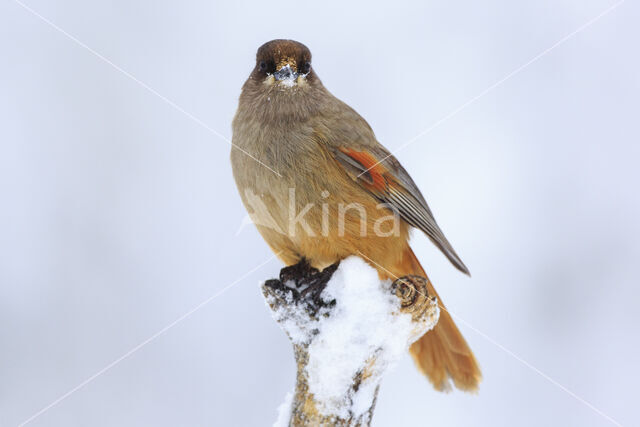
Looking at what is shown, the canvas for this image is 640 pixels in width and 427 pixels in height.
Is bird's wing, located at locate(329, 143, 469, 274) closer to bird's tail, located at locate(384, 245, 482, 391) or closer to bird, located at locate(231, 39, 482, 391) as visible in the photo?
bird, located at locate(231, 39, 482, 391)

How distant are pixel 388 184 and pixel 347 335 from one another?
1.47 metres

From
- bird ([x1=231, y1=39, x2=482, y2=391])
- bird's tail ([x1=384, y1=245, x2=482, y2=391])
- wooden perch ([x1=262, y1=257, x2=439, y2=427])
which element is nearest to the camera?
wooden perch ([x1=262, y1=257, x2=439, y2=427])

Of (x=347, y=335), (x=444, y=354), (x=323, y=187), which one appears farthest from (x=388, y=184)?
(x=347, y=335)

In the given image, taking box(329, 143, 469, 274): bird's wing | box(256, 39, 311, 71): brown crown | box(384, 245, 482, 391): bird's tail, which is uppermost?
box(256, 39, 311, 71): brown crown

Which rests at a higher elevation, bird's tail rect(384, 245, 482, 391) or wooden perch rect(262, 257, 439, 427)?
wooden perch rect(262, 257, 439, 427)

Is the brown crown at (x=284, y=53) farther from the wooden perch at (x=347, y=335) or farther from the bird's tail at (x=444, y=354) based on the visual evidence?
the wooden perch at (x=347, y=335)

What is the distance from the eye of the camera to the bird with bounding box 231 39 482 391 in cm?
383

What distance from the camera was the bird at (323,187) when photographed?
3830mm

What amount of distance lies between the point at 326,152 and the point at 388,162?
1.77 feet

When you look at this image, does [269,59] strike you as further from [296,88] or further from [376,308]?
[376,308]

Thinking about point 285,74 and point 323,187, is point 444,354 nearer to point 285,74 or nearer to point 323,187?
point 323,187

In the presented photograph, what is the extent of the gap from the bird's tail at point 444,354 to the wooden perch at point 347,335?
3.53 ft

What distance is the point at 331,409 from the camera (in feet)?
9.21

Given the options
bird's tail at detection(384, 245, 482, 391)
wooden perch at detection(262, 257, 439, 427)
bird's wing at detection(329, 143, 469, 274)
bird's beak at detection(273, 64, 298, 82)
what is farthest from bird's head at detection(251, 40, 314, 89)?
wooden perch at detection(262, 257, 439, 427)
